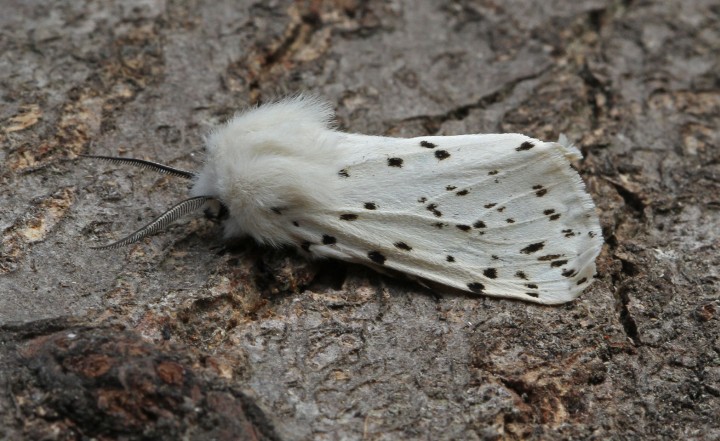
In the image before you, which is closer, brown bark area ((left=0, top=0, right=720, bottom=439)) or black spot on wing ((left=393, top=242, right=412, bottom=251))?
brown bark area ((left=0, top=0, right=720, bottom=439))

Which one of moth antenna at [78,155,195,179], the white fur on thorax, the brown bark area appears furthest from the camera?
moth antenna at [78,155,195,179]

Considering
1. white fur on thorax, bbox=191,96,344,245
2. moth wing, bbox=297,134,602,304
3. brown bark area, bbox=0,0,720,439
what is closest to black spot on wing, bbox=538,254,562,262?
moth wing, bbox=297,134,602,304

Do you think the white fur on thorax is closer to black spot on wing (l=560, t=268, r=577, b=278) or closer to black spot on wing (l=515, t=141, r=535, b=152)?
black spot on wing (l=515, t=141, r=535, b=152)

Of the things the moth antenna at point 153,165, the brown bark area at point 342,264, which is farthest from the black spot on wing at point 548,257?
the moth antenna at point 153,165

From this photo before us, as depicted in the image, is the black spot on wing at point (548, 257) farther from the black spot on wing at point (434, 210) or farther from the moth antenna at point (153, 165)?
the moth antenna at point (153, 165)

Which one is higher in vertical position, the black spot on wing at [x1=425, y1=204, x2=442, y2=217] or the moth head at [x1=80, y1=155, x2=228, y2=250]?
the moth head at [x1=80, y1=155, x2=228, y2=250]

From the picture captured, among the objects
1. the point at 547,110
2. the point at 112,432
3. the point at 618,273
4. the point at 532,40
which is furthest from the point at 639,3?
the point at 112,432

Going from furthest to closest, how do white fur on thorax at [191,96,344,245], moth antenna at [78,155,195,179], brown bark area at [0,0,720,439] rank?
moth antenna at [78,155,195,179]
white fur on thorax at [191,96,344,245]
brown bark area at [0,0,720,439]
